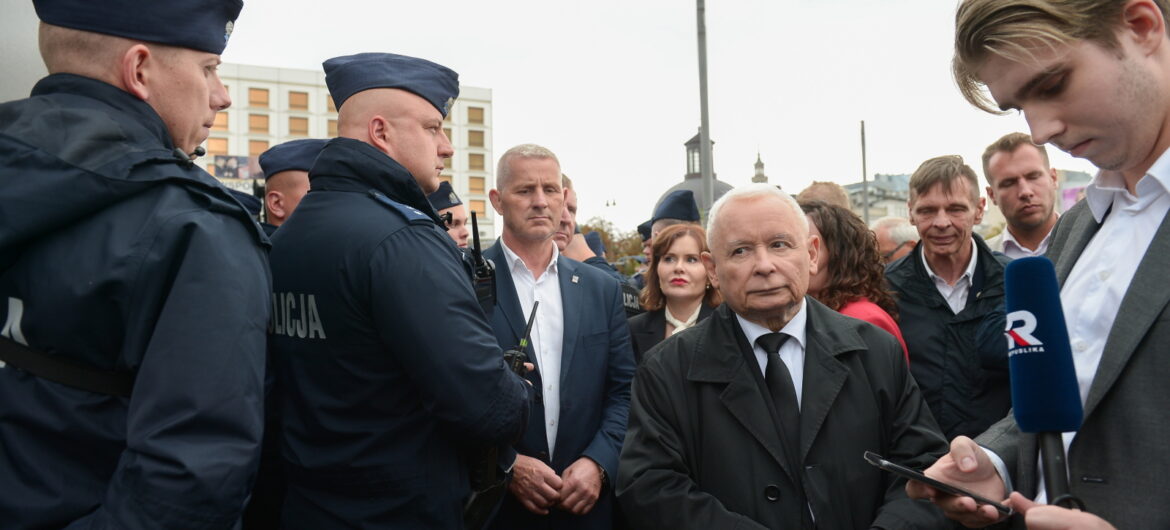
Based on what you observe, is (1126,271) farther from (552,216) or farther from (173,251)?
(552,216)

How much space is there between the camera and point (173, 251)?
1.68 meters

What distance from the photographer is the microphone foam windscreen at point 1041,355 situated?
1590mm

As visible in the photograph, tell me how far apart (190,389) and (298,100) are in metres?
80.3

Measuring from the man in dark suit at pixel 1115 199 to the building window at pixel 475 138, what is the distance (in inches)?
3150

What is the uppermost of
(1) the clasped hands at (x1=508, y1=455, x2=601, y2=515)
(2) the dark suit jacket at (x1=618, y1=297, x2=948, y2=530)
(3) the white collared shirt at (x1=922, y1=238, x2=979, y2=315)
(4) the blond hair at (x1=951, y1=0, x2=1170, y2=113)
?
(4) the blond hair at (x1=951, y1=0, x2=1170, y2=113)

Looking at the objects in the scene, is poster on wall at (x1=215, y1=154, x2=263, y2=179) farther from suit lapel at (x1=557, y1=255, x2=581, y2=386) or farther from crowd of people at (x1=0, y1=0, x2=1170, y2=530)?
crowd of people at (x1=0, y1=0, x2=1170, y2=530)

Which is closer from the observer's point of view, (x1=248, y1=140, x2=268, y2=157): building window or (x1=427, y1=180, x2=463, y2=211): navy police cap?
(x1=427, y1=180, x2=463, y2=211): navy police cap

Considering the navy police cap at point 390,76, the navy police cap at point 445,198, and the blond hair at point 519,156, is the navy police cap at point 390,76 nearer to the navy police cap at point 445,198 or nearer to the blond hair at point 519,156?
the blond hair at point 519,156

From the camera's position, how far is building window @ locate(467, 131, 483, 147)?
80.2 meters

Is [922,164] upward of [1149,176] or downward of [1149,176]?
upward

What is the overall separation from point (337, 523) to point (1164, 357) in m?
2.27

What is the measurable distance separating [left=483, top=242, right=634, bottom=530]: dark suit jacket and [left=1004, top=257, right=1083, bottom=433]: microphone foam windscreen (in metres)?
2.29

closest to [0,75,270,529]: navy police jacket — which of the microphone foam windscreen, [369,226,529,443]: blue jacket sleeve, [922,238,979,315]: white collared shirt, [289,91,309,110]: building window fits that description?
[369,226,529,443]: blue jacket sleeve

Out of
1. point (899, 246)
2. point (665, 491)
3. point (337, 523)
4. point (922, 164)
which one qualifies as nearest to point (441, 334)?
point (337, 523)
